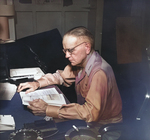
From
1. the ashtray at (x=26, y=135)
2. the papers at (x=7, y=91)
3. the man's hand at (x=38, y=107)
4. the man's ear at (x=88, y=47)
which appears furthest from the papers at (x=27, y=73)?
the ashtray at (x=26, y=135)

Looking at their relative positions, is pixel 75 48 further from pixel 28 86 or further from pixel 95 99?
pixel 28 86

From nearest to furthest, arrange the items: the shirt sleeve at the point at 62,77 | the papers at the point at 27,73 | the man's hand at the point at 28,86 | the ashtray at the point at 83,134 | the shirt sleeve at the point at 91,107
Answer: the ashtray at the point at 83,134 < the shirt sleeve at the point at 91,107 < the man's hand at the point at 28,86 < the shirt sleeve at the point at 62,77 < the papers at the point at 27,73

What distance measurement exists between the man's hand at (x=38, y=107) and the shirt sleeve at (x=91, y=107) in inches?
4.2

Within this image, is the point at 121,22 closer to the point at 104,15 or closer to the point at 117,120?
the point at 104,15

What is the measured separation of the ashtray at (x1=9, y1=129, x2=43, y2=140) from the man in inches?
10.2

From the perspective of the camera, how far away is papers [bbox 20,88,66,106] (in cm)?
130

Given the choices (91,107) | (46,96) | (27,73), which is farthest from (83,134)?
(27,73)

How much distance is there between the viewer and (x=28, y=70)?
1929mm

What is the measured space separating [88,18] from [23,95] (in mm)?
789

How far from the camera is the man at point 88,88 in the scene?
1179mm

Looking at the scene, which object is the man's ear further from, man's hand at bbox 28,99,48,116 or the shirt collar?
man's hand at bbox 28,99,48,116

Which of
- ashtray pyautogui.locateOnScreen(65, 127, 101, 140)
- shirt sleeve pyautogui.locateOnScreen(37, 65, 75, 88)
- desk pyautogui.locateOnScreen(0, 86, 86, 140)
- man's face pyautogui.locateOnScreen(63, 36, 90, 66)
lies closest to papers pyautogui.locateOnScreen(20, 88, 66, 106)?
desk pyautogui.locateOnScreen(0, 86, 86, 140)

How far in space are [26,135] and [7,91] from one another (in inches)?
25.6

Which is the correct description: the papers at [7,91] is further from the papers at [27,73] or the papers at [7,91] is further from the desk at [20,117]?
the papers at [27,73]
